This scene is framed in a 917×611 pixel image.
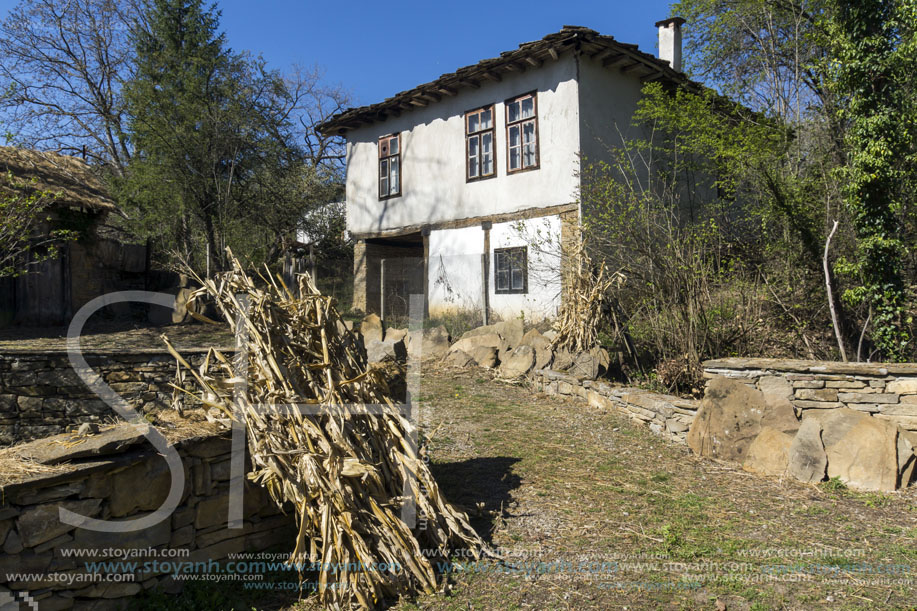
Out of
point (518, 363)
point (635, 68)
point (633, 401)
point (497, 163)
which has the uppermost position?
point (635, 68)

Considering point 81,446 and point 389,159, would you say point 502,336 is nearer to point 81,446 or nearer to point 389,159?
point 81,446

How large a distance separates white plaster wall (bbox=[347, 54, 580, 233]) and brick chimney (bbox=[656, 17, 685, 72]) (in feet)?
11.5

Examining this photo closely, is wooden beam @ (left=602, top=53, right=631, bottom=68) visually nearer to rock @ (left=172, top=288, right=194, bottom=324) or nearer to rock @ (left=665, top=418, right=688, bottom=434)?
rock @ (left=665, top=418, right=688, bottom=434)

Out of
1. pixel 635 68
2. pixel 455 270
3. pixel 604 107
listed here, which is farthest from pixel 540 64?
pixel 455 270

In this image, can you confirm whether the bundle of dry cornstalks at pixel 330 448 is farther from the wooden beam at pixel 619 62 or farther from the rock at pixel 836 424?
the wooden beam at pixel 619 62

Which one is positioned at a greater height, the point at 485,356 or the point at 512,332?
the point at 512,332

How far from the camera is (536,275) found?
12.4m

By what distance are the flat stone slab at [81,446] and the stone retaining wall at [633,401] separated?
16.6 ft


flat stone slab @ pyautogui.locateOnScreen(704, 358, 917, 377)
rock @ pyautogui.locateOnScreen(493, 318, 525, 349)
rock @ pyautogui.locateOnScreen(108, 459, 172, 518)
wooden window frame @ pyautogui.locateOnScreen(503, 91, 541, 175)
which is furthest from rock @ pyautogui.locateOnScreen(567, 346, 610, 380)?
rock @ pyautogui.locateOnScreen(108, 459, 172, 518)

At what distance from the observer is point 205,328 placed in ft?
40.5

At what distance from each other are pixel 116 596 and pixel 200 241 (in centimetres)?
1525

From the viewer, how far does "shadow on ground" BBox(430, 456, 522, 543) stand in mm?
4375

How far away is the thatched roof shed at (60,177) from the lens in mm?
11641

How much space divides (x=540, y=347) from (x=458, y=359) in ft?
5.06
